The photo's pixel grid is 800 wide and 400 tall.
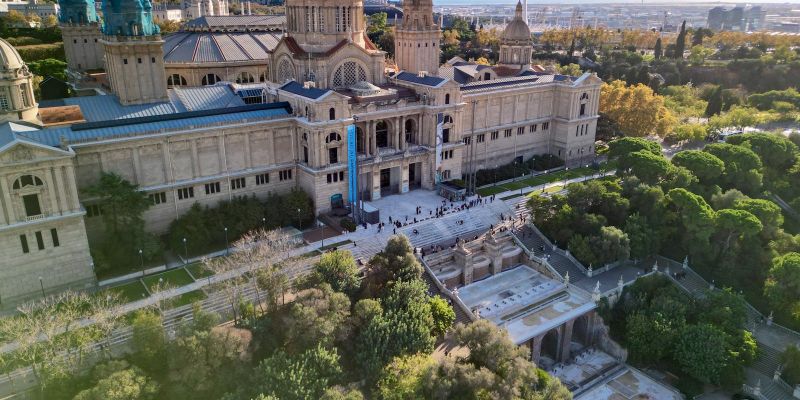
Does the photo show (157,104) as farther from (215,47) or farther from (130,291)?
(215,47)

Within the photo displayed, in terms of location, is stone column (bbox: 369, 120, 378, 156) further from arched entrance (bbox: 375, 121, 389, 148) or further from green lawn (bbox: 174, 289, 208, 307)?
green lawn (bbox: 174, 289, 208, 307)

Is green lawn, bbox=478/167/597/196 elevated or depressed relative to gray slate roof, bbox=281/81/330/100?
depressed

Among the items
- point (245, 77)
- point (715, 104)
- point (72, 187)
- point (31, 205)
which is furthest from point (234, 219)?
point (715, 104)

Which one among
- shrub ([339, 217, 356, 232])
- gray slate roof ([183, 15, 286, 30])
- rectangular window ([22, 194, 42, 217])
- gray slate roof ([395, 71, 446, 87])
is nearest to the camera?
rectangular window ([22, 194, 42, 217])

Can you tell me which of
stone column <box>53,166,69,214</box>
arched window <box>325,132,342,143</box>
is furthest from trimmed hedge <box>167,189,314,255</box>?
stone column <box>53,166,69,214</box>

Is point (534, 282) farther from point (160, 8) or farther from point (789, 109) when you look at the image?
point (160, 8)

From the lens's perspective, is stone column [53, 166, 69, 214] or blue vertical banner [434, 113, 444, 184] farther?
→ blue vertical banner [434, 113, 444, 184]
